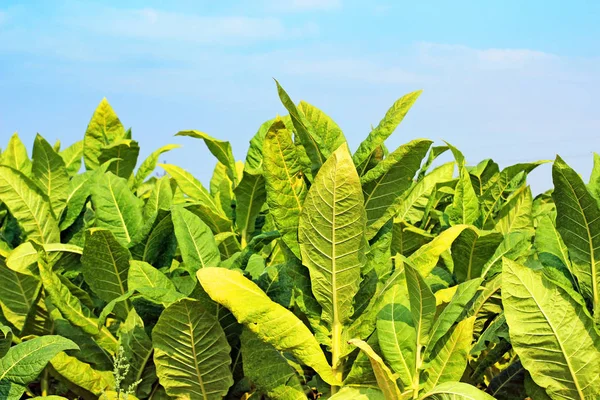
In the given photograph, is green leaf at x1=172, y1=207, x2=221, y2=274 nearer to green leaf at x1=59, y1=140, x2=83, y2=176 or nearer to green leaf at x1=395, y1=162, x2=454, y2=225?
green leaf at x1=395, y1=162, x2=454, y2=225

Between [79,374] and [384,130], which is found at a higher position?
[384,130]

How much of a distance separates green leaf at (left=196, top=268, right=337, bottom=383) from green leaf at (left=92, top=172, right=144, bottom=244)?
3.29 ft

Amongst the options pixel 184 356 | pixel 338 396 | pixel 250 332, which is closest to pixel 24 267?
pixel 184 356

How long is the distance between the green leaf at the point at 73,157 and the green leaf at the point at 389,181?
8.42ft

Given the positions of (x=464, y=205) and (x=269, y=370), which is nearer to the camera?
(x=269, y=370)

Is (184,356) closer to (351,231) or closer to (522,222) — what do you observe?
(351,231)

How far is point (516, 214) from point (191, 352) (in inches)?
64.4

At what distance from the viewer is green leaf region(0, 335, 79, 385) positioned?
232cm

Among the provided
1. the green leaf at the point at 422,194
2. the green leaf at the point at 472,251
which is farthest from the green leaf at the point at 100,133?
the green leaf at the point at 472,251

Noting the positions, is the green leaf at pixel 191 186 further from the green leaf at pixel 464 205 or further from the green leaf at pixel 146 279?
the green leaf at pixel 464 205

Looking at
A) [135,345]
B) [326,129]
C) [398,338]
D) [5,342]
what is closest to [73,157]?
[5,342]

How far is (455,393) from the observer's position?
6.67ft

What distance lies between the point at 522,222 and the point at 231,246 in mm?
1338

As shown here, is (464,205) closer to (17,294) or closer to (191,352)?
(191,352)
